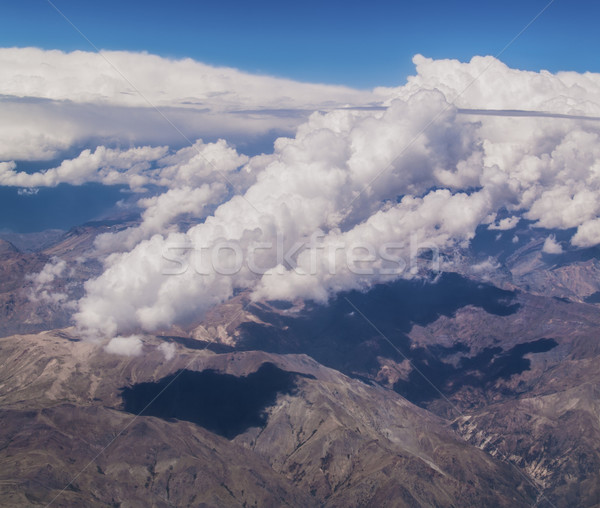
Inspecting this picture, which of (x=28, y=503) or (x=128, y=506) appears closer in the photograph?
(x=28, y=503)

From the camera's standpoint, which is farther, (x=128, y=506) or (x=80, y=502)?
(x=128, y=506)

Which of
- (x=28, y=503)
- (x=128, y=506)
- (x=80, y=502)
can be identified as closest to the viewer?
(x=28, y=503)

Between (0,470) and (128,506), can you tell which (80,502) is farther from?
(0,470)

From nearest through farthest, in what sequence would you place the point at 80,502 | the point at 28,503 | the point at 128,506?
1. the point at 28,503
2. the point at 80,502
3. the point at 128,506

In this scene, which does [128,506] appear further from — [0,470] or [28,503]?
[0,470]

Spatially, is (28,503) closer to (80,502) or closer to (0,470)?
(80,502)

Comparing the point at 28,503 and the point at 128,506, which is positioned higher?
the point at 28,503

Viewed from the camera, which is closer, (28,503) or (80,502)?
(28,503)

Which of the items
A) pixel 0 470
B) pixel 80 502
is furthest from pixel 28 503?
pixel 0 470
